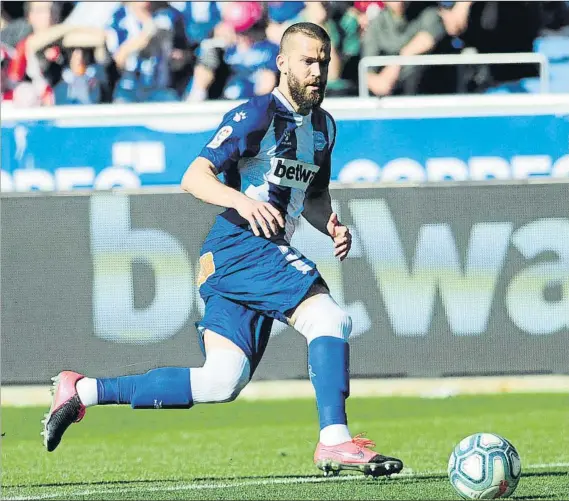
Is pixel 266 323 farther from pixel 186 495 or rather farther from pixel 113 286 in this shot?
pixel 113 286

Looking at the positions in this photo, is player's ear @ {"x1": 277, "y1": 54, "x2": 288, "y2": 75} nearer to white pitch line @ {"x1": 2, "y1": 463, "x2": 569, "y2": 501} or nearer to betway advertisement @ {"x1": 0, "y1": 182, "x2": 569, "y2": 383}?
white pitch line @ {"x1": 2, "y1": 463, "x2": 569, "y2": 501}

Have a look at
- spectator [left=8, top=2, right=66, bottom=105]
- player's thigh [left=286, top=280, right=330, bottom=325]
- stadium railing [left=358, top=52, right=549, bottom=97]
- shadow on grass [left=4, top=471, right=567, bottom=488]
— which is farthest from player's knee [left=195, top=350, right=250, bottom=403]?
spectator [left=8, top=2, right=66, bottom=105]

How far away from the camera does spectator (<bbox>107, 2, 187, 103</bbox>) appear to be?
37.2 ft

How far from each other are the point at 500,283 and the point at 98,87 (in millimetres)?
3988

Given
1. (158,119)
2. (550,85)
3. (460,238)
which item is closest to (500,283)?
(460,238)

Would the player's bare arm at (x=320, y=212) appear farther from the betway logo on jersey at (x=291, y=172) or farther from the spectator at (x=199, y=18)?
the spectator at (x=199, y=18)

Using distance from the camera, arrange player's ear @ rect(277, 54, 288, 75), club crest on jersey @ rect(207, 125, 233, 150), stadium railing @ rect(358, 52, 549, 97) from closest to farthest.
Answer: club crest on jersey @ rect(207, 125, 233, 150)
player's ear @ rect(277, 54, 288, 75)
stadium railing @ rect(358, 52, 549, 97)

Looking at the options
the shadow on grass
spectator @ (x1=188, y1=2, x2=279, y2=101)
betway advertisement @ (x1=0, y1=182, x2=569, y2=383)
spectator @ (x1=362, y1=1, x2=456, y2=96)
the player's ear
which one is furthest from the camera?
spectator @ (x1=188, y1=2, x2=279, y2=101)

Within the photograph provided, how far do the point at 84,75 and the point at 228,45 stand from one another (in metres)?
1.28

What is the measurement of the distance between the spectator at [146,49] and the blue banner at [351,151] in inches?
61.3

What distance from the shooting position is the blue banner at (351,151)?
9.77 metres

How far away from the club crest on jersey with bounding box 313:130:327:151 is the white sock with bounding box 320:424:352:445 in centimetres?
130

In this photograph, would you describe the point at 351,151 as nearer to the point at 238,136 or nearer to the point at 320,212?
the point at 320,212

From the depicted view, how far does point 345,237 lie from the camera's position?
5.85 metres
